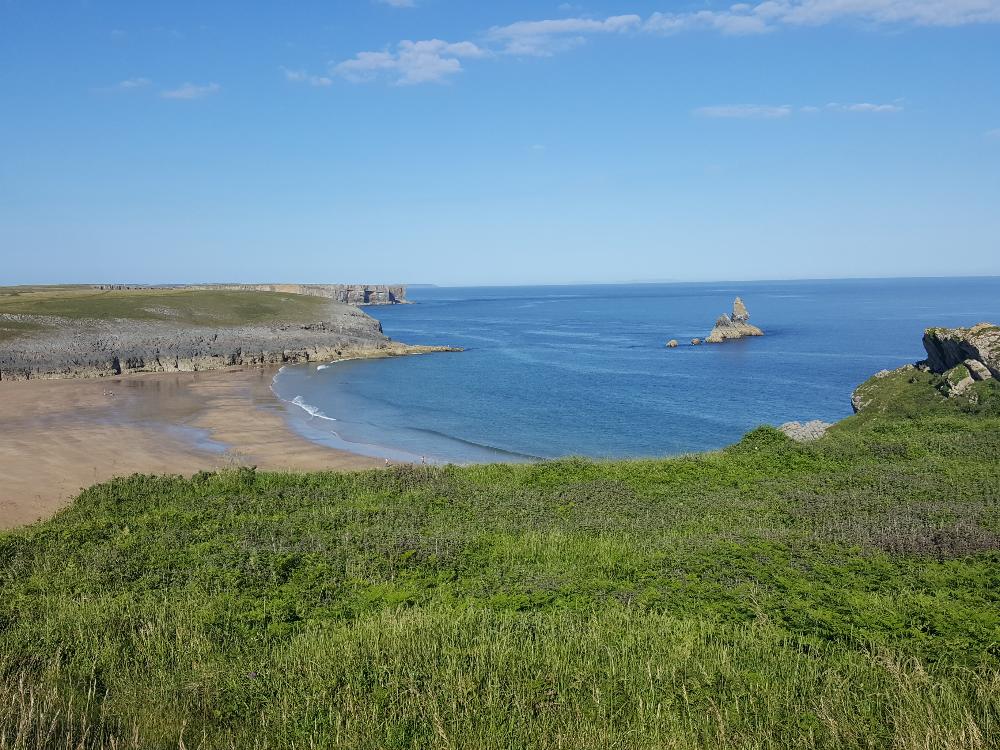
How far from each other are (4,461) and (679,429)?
3928 centimetres

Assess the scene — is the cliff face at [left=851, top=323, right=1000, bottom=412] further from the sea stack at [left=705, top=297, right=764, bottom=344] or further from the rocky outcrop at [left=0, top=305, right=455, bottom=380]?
the sea stack at [left=705, top=297, right=764, bottom=344]

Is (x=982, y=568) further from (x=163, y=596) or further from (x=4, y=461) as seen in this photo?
(x=4, y=461)

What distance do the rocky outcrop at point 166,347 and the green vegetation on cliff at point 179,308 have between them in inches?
141

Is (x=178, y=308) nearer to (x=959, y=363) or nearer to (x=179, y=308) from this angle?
A: (x=179, y=308)

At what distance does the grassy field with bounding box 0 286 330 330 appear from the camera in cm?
8569

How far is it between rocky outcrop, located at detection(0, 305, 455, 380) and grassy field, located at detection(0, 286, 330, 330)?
11.6 ft

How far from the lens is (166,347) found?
3051 inches

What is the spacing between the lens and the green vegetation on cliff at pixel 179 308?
86.1 meters

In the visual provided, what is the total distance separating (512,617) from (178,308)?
9920 cm

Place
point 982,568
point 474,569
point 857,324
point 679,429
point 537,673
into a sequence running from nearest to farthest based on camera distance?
point 537,673 < point 982,568 < point 474,569 < point 679,429 < point 857,324

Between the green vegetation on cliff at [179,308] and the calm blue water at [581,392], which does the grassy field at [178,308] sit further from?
the calm blue water at [581,392]

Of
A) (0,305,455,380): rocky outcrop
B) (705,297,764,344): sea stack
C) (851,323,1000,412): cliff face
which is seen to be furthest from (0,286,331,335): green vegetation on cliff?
(851,323,1000,412): cliff face

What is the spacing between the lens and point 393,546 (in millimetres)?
15930

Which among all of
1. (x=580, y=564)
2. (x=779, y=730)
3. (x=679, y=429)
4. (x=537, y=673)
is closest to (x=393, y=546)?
(x=580, y=564)
